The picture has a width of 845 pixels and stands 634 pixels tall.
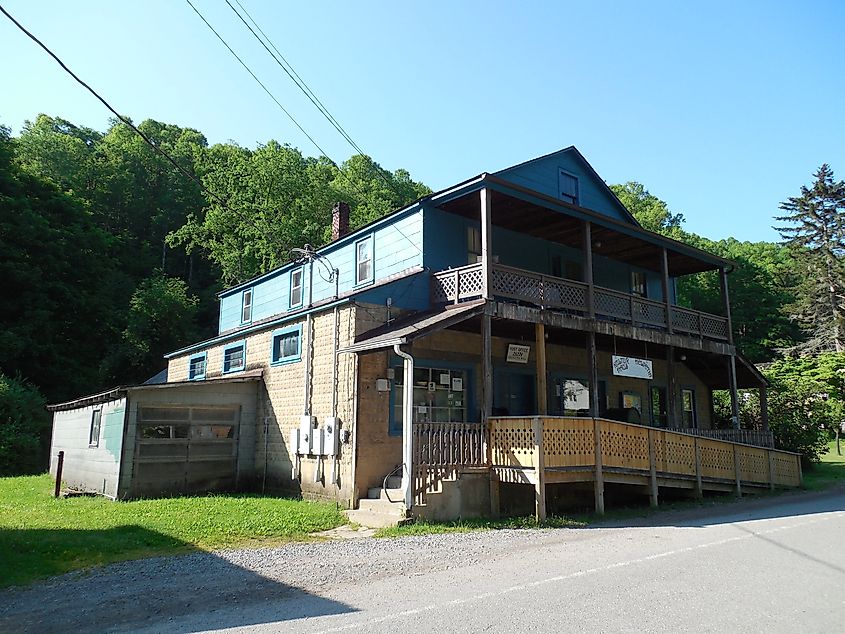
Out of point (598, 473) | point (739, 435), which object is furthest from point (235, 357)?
point (739, 435)

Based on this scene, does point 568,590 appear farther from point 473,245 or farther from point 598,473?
point 473,245

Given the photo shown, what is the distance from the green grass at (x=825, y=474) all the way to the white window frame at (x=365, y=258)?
47.5 feet

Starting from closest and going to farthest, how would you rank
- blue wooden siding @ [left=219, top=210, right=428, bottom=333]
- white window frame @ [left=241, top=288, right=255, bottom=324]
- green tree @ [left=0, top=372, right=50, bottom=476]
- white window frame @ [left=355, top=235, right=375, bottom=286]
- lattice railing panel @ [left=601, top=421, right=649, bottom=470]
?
lattice railing panel @ [left=601, top=421, right=649, bottom=470] < blue wooden siding @ [left=219, top=210, right=428, bottom=333] < white window frame @ [left=355, top=235, right=375, bottom=286] < green tree @ [left=0, top=372, right=50, bottom=476] < white window frame @ [left=241, top=288, right=255, bottom=324]

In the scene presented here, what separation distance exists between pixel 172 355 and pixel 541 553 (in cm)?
1927

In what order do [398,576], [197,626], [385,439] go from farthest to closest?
[385,439] < [398,576] < [197,626]

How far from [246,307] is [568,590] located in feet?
68.0

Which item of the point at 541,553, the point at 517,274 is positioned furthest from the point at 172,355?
the point at 541,553

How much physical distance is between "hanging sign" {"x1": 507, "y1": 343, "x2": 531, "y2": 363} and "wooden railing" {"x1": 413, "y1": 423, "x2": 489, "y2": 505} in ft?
13.5

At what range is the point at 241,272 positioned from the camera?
130 ft

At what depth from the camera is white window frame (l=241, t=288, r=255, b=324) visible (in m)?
25.0

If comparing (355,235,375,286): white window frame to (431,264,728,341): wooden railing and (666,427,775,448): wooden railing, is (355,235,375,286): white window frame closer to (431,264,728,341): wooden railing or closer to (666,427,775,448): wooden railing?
(431,264,728,341): wooden railing

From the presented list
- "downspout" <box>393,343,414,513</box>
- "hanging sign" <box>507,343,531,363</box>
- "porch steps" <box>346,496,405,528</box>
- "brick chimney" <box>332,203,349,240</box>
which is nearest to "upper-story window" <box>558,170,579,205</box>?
"hanging sign" <box>507,343,531,363</box>

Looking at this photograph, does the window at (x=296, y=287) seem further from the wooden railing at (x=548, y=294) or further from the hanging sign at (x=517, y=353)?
the hanging sign at (x=517, y=353)

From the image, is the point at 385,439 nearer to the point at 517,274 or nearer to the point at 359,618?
the point at 517,274
